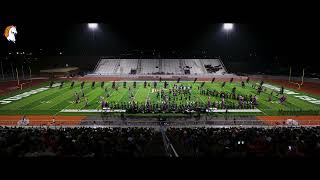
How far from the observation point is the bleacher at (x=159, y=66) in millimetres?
64625

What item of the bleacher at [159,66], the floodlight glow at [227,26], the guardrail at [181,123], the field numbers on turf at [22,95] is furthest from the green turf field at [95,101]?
the floodlight glow at [227,26]

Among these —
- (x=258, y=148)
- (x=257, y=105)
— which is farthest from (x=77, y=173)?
(x=257, y=105)

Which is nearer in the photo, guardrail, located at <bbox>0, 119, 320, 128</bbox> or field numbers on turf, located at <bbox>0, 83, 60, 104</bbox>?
guardrail, located at <bbox>0, 119, 320, 128</bbox>

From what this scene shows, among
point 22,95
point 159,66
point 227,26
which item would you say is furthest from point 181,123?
point 227,26

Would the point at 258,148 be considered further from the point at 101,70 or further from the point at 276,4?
the point at 101,70

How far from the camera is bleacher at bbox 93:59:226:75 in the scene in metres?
64.6

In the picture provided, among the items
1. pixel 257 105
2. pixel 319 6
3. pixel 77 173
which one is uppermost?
pixel 319 6

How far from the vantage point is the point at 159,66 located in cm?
6806

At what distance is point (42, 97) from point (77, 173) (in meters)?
33.3

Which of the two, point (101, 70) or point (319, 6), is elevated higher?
point (319, 6)

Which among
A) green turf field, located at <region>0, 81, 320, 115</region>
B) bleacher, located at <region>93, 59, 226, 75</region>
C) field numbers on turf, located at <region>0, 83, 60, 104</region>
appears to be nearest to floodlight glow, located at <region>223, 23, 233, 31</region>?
bleacher, located at <region>93, 59, 226, 75</region>

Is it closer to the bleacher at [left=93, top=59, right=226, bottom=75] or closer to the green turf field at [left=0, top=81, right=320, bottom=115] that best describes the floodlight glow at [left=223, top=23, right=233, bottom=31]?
the bleacher at [left=93, top=59, right=226, bottom=75]

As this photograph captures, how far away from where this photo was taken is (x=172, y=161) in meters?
4.31

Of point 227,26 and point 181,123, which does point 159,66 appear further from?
point 181,123
